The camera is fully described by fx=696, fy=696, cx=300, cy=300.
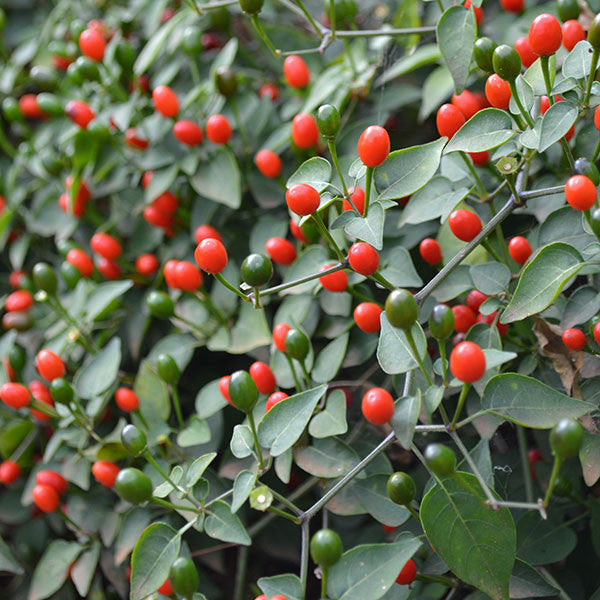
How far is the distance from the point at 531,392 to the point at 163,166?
32.2 inches

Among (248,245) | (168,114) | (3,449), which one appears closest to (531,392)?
(248,245)

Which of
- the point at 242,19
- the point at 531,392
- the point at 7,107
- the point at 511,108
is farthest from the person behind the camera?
the point at 242,19

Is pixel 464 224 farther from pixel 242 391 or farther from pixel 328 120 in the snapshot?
pixel 242 391

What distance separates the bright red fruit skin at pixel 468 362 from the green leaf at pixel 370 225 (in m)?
0.15

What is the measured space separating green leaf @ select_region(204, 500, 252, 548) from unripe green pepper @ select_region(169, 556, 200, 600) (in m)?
0.05

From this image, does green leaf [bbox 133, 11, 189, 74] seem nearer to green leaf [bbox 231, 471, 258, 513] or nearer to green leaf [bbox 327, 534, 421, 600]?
green leaf [bbox 231, 471, 258, 513]

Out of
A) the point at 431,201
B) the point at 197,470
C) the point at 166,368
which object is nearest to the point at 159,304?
the point at 166,368

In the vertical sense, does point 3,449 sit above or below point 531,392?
below

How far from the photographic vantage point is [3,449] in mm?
1250

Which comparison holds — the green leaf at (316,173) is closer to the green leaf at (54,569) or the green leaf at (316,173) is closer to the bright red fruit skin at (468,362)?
the bright red fruit skin at (468,362)

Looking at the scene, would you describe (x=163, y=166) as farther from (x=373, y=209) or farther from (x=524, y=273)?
(x=524, y=273)

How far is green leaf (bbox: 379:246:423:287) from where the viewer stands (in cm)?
92

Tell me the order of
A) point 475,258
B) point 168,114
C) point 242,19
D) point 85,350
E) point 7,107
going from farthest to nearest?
point 242,19 → point 7,107 → point 85,350 → point 168,114 → point 475,258

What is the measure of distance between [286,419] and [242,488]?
91 millimetres
